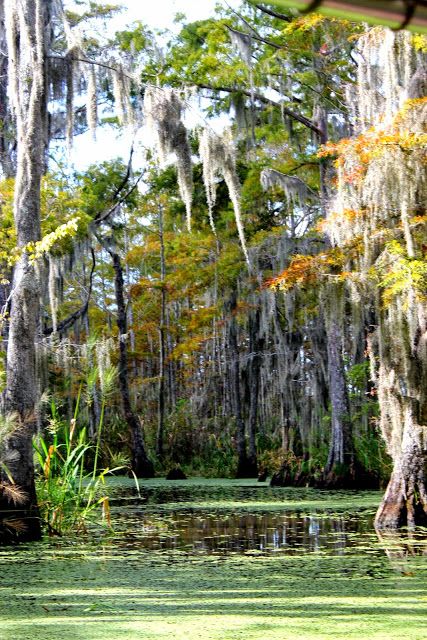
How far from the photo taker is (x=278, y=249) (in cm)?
1534

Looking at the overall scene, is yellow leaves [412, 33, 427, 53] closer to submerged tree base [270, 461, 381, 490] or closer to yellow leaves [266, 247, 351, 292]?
yellow leaves [266, 247, 351, 292]

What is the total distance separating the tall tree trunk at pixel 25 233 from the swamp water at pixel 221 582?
531 millimetres

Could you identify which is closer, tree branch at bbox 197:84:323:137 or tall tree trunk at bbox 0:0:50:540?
tall tree trunk at bbox 0:0:50:540

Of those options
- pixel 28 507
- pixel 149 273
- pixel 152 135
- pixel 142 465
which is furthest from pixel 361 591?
pixel 149 273

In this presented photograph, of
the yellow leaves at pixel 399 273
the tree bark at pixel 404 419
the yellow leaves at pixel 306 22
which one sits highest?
the yellow leaves at pixel 306 22

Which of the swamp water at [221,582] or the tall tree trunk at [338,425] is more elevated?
the tall tree trunk at [338,425]

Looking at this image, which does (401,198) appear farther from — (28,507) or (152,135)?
(28,507)

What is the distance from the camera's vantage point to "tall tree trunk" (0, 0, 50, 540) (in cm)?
649

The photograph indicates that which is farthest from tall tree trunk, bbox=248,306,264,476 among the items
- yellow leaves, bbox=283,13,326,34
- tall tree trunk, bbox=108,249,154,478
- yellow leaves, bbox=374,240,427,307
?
yellow leaves, bbox=374,240,427,307

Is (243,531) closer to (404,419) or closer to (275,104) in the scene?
(404,419)

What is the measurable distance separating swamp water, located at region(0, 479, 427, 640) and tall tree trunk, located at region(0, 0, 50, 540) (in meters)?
0.53

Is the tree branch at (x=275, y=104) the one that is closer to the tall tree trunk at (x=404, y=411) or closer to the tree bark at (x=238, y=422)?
the tree bark at (x=238, y=422)

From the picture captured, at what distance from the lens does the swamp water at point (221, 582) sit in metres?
3.48

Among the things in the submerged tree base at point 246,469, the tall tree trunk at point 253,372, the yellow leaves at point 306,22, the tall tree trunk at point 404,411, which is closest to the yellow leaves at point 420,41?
the yellow leaves at point 306,22
